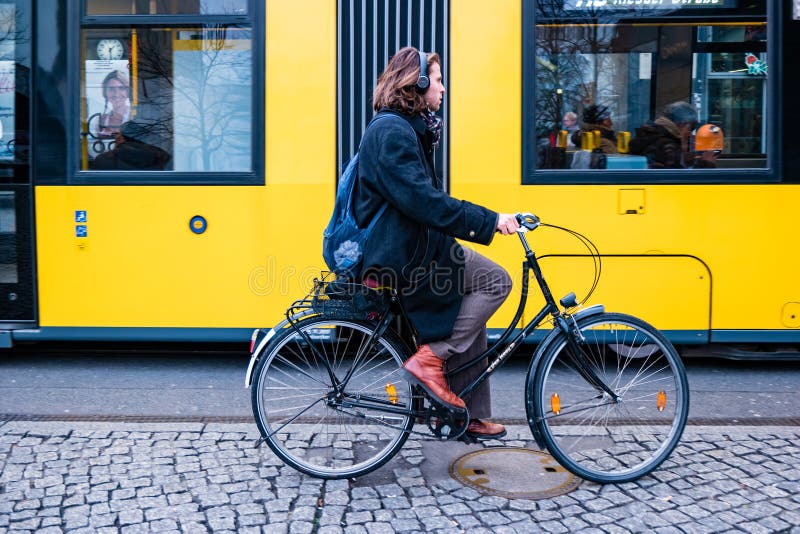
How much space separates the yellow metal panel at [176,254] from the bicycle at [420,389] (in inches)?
68.4

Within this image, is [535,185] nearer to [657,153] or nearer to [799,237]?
[657,153]

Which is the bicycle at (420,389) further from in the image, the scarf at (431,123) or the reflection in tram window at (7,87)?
the reflection in tram window at (7,87)

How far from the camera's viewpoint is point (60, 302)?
5.51 meters

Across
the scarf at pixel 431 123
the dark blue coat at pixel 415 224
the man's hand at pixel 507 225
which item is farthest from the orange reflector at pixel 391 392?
the scarf at pixel 431 123

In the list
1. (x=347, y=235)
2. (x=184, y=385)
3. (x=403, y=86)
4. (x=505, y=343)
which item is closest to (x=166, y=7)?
(x=184, y=385)

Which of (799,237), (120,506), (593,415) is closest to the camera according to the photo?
(120,506)

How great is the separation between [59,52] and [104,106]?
1.40ft

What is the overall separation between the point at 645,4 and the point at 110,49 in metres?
3.38

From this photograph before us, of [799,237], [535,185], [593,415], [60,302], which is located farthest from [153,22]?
[799,237]

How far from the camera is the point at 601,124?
5.39 m

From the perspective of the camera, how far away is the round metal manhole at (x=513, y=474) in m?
3.52

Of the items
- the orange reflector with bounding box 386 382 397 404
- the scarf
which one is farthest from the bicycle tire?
the scarf

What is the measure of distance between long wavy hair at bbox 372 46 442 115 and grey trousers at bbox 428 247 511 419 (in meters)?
0.66

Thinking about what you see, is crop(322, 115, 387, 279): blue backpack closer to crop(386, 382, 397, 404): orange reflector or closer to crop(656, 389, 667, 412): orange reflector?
crop(386, 382, 397, 404): orange reflector
